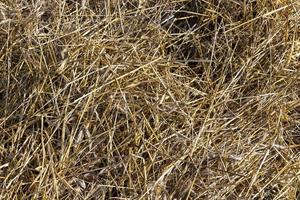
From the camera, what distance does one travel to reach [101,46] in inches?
61.7

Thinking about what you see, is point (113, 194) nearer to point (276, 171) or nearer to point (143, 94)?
point (143, 94)

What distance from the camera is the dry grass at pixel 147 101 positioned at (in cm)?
144

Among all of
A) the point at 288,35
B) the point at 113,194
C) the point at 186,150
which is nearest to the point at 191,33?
the point at 288,35

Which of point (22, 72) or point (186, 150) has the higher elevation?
point (22, 72)

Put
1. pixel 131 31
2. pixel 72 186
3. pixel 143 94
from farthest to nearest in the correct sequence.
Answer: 1. pixel 131 31
2. pixel 143 94
3. pixel 72 186

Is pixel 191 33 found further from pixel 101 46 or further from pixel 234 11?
pixel 101 46

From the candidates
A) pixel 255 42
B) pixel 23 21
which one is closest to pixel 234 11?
pixel 255 42

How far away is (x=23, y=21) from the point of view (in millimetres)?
1602

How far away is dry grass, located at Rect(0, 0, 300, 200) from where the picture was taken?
144cm

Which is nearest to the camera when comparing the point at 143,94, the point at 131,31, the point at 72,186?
the point at 72,186

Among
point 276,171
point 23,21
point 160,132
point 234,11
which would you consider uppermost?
point 23,21

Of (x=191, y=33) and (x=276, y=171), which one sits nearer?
(x=276, y=171)

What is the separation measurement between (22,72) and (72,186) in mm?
331

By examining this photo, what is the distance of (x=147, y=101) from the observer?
153 centimetres
